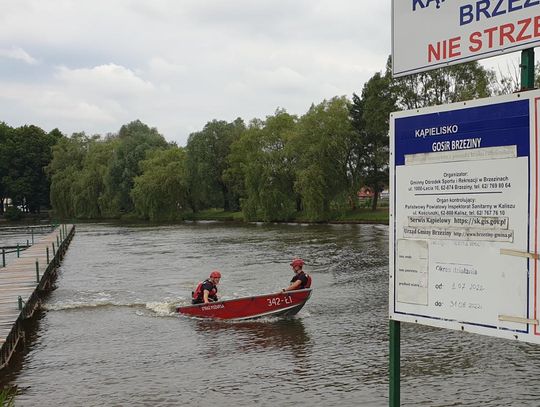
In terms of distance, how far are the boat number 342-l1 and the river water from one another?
56 centimetres

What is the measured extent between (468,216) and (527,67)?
1.01 meters

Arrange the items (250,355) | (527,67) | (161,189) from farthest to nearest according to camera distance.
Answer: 1. (161,189)
2. (250,355)
3. (527,67)

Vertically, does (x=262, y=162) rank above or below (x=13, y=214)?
above

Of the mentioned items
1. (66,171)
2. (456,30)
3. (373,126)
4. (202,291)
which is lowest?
(202,291)

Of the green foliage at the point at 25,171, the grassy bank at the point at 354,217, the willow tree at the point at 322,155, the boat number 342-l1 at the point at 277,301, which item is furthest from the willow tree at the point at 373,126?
the green foliage at the point at 25,171

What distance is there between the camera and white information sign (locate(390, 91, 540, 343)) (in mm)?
3533

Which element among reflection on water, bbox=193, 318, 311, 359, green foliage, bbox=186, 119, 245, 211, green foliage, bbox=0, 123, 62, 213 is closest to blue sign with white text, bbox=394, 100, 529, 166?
reflection on water, bbox=193, 318, 311, 359

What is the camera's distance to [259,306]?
17453mm

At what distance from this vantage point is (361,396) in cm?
1080

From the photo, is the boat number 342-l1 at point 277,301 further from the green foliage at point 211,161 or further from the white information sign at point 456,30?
the green foliage at point 211,161

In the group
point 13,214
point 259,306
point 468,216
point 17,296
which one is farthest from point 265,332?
point 13,214

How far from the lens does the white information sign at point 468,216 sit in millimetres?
3533

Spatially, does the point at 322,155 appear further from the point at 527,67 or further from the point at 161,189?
the point at 527,67

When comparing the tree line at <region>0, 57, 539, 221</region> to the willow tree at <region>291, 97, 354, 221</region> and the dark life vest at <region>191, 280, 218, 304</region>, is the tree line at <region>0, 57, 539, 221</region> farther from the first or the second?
the dark life vest at <region>191, 280, 218, 304</region>
